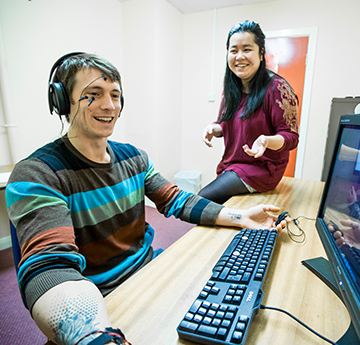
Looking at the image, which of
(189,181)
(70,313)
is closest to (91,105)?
(70,313)

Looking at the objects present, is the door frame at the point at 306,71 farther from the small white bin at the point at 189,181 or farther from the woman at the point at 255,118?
the woman at the point at 255,118

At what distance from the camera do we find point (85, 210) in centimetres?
78

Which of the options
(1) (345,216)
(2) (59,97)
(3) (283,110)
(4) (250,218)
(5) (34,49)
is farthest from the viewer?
(5) (34,49)

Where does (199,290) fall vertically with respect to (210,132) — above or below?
below

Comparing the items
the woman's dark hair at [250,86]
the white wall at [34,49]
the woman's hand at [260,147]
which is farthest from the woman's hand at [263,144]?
the white wall at [34,49]

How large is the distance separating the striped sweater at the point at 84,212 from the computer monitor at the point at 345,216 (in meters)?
0.38

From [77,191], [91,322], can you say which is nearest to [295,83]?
[77,191]

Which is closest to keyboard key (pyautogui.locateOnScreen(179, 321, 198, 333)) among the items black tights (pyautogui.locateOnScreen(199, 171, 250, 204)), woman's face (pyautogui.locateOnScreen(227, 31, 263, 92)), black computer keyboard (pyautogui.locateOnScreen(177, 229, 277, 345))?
black computer keyboard (pyautogui.locateOnScreen(177, 229, 277, 345))

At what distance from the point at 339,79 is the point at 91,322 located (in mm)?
3052

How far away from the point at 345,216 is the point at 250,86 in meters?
1.02

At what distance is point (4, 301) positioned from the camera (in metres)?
1.50

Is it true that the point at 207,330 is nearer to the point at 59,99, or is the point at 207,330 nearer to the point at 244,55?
the point at 59,99

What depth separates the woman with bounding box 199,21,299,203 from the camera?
1.27 metres

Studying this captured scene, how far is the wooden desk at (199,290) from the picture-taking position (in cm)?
47
